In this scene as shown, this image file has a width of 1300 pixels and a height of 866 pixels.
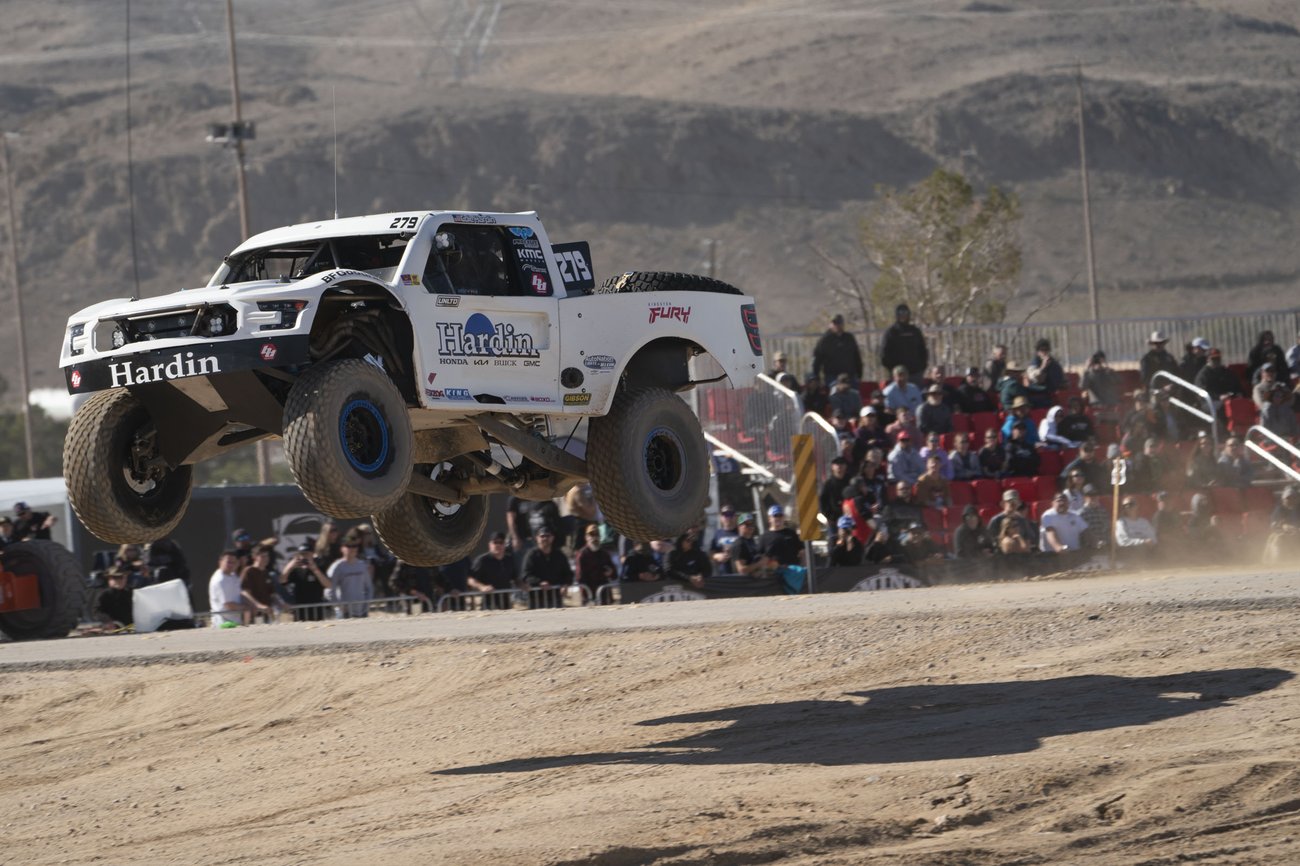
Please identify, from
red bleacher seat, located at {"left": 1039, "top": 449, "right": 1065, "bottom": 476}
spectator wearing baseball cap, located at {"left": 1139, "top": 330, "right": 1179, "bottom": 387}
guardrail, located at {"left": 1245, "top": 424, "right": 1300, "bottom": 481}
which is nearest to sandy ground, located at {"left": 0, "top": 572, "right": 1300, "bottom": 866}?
red bleacher seat, located at {"left": 1039, "top": 449, "right": 1065, "bottom": 476}

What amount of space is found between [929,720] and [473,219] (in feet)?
15.1

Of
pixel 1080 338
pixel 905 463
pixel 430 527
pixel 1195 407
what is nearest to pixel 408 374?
pixel 430 527

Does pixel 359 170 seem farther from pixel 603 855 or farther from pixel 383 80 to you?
pixel 603 855

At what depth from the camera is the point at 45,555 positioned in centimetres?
1769

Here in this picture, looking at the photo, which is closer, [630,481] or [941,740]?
[941,740]

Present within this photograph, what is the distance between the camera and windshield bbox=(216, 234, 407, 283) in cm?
1093

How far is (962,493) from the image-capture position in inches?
821

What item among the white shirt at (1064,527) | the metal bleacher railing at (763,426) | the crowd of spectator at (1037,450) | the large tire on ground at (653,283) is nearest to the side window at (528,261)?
the large tire on ground at (653,283)

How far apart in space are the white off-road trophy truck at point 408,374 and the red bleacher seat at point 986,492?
8.90 metres

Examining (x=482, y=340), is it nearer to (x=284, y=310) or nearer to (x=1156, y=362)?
(x=284, y=310)

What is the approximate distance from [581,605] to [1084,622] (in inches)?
266

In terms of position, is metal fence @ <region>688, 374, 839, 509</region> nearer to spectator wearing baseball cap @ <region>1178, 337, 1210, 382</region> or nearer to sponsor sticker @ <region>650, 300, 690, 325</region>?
spectator wearing baseball cap @ <region>1178, 337, 1210, 382</region>

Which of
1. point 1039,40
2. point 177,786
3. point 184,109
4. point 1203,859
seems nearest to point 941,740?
point 1203,859

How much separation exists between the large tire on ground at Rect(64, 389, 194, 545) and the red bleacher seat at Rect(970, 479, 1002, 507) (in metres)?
12.1
